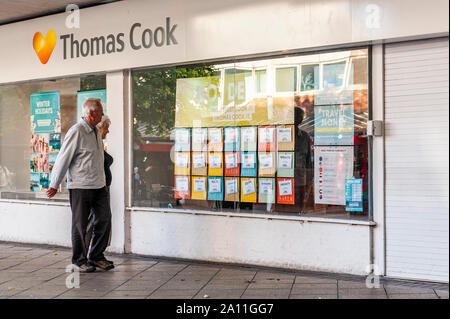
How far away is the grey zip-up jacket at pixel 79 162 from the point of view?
241 inches

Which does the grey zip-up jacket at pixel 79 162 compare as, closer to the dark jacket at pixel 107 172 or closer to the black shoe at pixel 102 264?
the dark jacket at pixel 107 172

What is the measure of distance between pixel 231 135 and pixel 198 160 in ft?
1.98

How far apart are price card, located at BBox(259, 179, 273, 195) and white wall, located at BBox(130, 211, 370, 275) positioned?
0.38 meters

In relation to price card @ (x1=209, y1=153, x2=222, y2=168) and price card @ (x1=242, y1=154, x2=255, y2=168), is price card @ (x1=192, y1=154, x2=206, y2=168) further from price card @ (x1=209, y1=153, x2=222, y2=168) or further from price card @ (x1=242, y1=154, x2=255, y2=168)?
price card @ (x1=242, y1=154, x2=255, y2=168)

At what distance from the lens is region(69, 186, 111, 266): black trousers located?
615 centimetres

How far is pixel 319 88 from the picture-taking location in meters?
6.24

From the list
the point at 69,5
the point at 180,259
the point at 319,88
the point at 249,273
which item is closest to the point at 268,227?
the point at 249,273

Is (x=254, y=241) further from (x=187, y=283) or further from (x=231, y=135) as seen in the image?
(x=231, y=135)

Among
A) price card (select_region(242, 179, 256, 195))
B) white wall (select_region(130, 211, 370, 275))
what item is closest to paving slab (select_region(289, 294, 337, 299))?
white wall (select_region(130, 211, 370, 275))

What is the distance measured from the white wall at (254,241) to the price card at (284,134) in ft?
3.22

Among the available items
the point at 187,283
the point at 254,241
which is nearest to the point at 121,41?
the point at 254,241

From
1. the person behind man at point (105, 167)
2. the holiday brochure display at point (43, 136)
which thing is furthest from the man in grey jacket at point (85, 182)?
the holiday brochure display at point (43, 136)
